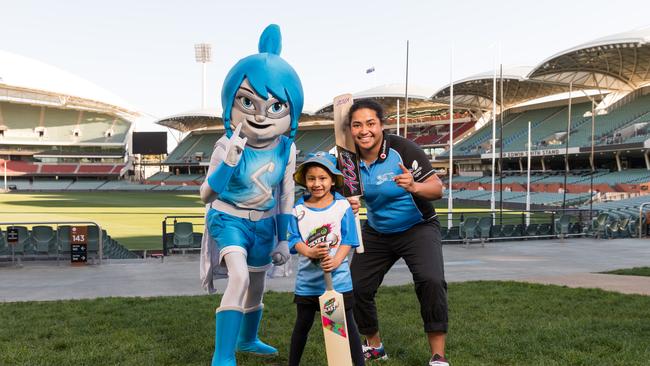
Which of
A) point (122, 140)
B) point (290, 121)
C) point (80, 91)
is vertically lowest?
point (290, 121)

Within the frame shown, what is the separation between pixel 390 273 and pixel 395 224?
5903 millimetres

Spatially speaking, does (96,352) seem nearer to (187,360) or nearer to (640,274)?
(187,360)

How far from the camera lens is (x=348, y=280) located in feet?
12.5

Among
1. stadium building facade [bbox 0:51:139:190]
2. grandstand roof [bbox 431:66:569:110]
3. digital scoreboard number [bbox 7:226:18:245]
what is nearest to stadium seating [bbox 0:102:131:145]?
stadium building facade [bbox 0:51:139:190]

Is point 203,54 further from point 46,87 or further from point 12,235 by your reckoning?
point 12,235

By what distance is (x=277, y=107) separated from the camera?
4629mm

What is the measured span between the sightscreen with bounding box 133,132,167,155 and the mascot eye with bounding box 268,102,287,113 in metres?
75.5

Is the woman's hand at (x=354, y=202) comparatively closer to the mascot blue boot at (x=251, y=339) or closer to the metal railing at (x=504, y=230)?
the mascot blue boot at (x=251, y=339)

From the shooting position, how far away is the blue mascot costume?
14.1 ft

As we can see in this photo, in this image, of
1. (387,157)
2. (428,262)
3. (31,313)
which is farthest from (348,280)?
(31,313)

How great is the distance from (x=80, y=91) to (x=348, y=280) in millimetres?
93660

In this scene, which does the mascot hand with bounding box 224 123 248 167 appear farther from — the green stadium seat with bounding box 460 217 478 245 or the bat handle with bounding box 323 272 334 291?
the green stadium seat with bounding box 460 217 478 245

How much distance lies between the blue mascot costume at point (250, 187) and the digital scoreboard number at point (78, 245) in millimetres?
7371

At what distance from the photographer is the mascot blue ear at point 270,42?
489 centimetres
